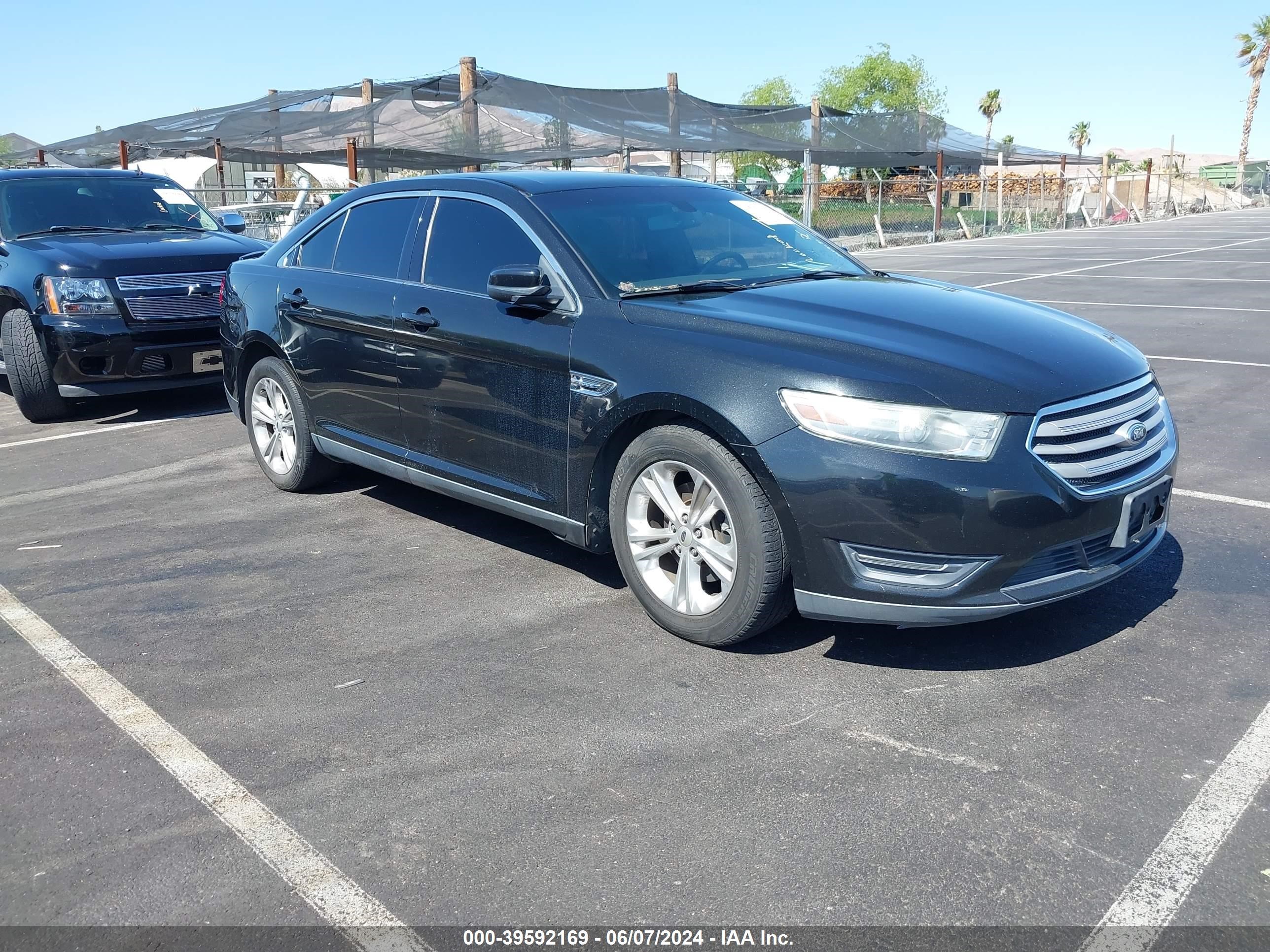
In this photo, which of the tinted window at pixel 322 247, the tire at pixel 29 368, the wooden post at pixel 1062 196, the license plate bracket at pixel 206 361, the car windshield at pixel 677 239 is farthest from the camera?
the wooden post at pixel 1062 196

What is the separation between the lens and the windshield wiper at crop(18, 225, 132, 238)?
884 cm

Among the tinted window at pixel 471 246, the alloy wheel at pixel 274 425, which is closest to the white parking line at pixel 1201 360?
the tinted window at pixel 471 246

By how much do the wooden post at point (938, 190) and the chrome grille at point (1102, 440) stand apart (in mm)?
28102

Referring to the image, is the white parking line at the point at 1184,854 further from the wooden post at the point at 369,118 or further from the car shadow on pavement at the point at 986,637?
the wooden post at the point at 369,118

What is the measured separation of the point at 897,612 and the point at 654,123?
1904 centimetres

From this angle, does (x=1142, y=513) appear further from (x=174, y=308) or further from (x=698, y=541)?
(x=174, y=308)

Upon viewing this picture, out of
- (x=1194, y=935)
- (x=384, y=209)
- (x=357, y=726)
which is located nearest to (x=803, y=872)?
(x=1194, y=935)

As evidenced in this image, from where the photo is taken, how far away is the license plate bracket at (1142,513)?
381 cm

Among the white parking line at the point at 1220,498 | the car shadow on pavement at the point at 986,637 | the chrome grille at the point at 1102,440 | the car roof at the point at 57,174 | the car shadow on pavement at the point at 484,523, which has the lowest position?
the car shadow on pavement at the point at 986,637

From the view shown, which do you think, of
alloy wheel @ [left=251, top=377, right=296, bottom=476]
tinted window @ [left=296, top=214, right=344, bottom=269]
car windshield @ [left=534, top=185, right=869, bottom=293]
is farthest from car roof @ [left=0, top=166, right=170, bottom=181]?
car windshield @ [left=534, top=185, right=869, bottom=293]

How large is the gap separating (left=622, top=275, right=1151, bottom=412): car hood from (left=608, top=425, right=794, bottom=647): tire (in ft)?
Result: 1.47

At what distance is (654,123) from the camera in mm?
21328

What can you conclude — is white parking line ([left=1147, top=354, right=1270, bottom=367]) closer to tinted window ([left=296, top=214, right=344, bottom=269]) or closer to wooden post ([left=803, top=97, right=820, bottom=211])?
tinted window ([left=296, top=214, right=344, bottom=269])

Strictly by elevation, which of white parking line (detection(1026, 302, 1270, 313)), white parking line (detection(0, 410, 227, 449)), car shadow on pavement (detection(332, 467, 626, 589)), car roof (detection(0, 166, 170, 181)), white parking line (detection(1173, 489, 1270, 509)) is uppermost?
car roof (detection(0, 166, 170, 181))
